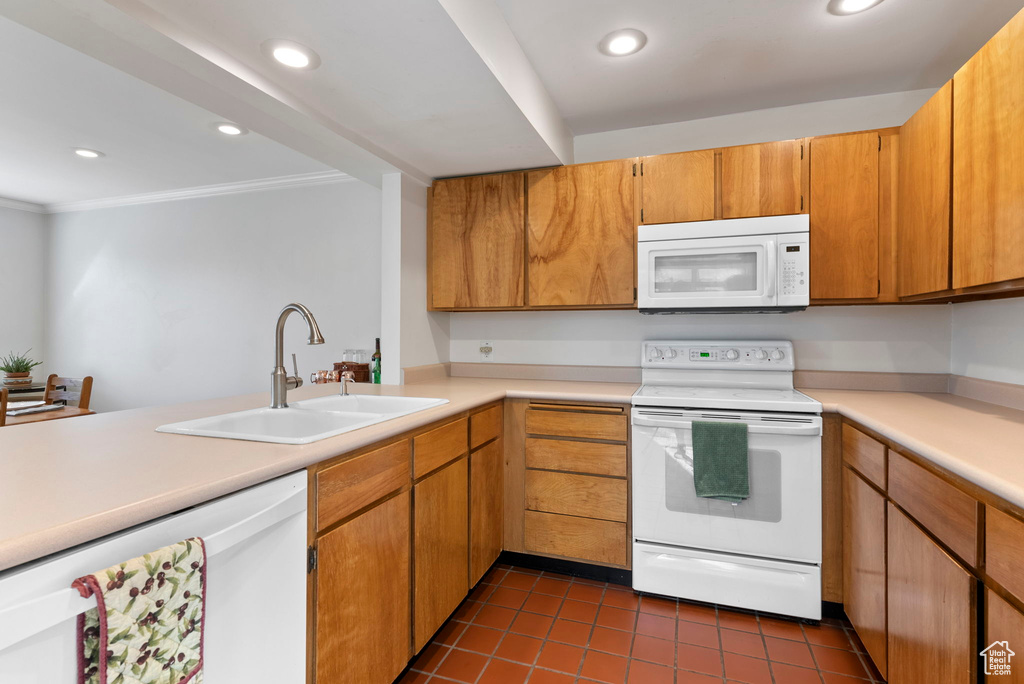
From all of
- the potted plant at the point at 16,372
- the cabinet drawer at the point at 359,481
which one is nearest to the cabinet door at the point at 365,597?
the cabinet drawer at the point at 359,481

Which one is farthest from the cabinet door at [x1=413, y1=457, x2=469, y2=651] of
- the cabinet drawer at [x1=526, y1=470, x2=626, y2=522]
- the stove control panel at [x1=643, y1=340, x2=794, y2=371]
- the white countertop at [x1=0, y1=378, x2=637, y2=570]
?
the stove control panel at [x1=643, y1=340, x2=794, y2=371]

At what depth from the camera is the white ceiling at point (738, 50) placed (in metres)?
1.80

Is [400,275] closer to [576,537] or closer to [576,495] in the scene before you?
[576,495]

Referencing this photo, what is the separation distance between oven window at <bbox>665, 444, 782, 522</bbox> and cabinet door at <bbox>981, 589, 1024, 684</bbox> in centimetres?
99

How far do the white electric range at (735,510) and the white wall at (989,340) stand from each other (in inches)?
26.6

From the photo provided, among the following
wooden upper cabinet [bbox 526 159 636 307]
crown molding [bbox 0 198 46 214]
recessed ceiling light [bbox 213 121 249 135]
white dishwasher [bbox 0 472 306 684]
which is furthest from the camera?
crown molding [bbox 0 198 46 214]

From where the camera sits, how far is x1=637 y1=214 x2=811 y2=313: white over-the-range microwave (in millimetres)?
2227

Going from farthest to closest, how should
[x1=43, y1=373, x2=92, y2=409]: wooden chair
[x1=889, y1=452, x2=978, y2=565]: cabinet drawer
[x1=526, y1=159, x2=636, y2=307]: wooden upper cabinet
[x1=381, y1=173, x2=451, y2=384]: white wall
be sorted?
[x1=43, y1=373, x2=92, y2=409]: wooden chair → [x1=381, y1=173, x2=451, y2=384]: white wall → [x1=526, y1=159, x2=636, y2=307]: wooden upper cabinet → [x1=889, y1=452, x2=978, y2=565]: cabinet drawer

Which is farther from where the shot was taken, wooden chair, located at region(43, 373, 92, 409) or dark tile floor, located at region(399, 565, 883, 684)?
wooden chair, located at region(43, 373, 92, 409)

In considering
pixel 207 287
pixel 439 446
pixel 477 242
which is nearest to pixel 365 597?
pixel 439 446

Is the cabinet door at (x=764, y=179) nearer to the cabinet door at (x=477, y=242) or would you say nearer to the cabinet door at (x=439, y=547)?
the cabinet door at (x=477, y=242)

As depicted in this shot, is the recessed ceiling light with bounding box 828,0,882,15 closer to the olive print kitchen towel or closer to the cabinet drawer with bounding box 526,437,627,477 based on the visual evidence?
the cabinet drawer with bounding box 526,437,627,477

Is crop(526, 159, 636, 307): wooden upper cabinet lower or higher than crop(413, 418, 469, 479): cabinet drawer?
higher

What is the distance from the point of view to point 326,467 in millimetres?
1256
